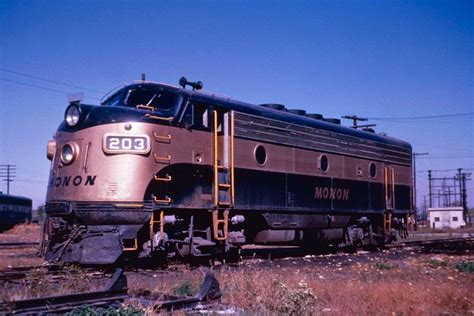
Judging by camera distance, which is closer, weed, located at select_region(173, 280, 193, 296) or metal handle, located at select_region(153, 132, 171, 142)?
weed, located at select_region(173, 280, 193, 296)

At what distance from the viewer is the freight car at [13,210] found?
142 ft

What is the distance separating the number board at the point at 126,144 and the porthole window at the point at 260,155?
3.60 m

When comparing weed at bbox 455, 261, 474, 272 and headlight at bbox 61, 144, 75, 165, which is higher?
headlight at bbox 61, 144, 75, 165

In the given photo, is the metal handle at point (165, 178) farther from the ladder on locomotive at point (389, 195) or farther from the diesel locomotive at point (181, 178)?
the ladder on locomotive at point (389, 195)

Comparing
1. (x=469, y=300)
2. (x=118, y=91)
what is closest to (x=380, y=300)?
(x=469, y=300)

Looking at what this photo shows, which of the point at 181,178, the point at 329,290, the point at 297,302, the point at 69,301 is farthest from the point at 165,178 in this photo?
the point at 297,302

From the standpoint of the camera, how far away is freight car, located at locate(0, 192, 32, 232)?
142 feet

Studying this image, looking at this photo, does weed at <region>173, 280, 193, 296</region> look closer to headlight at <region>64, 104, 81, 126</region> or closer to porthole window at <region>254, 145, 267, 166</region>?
headlight at <region>64, 104, 81, 126</region>

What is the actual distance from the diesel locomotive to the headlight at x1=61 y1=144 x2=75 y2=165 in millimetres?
22

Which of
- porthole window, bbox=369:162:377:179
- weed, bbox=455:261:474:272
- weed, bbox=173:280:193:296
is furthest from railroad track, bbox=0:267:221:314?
porthole window, bbox=369:162:377:179

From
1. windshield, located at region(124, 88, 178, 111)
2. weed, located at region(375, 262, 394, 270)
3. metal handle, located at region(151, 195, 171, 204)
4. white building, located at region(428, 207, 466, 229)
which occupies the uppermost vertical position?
windshield, located at region(124, 88, 178, 111)

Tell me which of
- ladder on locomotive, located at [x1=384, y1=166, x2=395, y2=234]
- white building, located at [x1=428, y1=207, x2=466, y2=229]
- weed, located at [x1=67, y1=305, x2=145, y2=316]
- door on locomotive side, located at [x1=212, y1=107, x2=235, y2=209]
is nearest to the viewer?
weed, located at [x1=67, y1=305, x2=145, y2=316]

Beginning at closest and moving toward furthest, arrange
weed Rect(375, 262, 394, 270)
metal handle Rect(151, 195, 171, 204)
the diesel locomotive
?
the diesel locomotive < metal handle Rect(151, 195, 171, 204) < weed Rect(375, 262, 394, 270)

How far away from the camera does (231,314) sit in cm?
634
